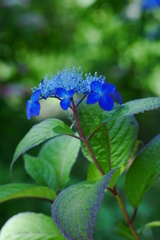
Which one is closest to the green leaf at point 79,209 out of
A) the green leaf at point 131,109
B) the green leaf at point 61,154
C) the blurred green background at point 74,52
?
the green leaf at point 131,109

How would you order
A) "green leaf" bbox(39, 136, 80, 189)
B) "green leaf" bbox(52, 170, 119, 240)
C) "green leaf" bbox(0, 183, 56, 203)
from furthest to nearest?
"green leaf" bbox(39, 136, 80, 189) < "green leaf" bbox(0, 183, 56, 203) < "green leaf" bbox(52, 170, 119, 240)

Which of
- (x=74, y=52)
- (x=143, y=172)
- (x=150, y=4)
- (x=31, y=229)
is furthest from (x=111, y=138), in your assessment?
(x=74, y=52)

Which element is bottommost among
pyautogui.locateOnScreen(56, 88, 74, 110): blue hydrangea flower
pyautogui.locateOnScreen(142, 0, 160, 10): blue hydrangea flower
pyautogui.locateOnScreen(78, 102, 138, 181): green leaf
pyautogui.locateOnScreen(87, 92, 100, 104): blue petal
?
pyautogui.locateOnScreen(78, 102, 138, 181): green leaf

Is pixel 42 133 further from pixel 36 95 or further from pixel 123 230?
pixel 123 230

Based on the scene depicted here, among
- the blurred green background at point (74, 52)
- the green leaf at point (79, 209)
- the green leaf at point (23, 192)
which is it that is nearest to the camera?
the green leaf at point (79, 209)

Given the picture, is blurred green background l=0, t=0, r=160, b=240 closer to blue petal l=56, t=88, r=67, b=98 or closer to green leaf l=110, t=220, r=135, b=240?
green leaf l=110, t=220, r=135, b=240

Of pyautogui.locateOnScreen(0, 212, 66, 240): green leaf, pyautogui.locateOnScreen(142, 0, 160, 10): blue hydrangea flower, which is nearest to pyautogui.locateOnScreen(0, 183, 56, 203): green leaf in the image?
pyautogui.locateOnScreen(0, 212, 66, 240): green leaf

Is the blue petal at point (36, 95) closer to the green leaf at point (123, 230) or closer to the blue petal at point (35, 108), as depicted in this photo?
the blue petal at point (35, 108)
